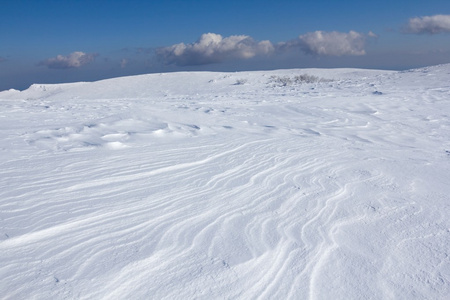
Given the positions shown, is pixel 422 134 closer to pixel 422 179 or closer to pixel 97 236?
pixel 422 179

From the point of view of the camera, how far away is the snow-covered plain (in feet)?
6.89

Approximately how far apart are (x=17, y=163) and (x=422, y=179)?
447 centimetres

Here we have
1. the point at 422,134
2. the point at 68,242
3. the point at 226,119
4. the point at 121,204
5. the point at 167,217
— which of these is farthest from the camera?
the point at 226,119

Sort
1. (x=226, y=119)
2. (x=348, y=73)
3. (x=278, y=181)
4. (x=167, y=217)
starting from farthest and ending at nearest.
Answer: (x=348, y=73) < (x=226, y=119) < (x=278, y=181) < (x=167, y=217)

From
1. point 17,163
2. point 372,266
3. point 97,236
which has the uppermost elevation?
point 17,163

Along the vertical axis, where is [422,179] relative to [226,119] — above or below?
below

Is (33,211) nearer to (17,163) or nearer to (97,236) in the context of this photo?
(97,236)

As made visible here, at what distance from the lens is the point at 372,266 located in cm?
226

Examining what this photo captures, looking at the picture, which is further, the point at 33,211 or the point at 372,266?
the point at 33,211

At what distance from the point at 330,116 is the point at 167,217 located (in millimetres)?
5842

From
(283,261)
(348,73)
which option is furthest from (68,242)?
(348,73)

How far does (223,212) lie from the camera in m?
3.01

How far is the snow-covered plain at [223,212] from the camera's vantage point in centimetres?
210

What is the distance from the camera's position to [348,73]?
23359 mm
